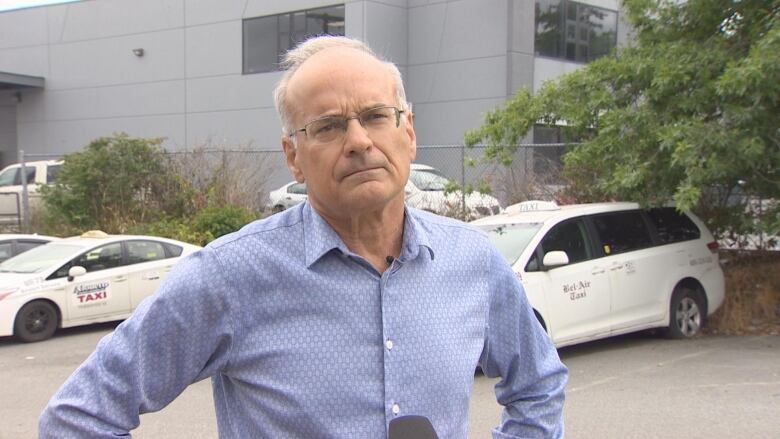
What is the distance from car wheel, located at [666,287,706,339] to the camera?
9.82m

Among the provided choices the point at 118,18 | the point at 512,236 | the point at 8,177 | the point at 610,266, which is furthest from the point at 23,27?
the point at 610,266

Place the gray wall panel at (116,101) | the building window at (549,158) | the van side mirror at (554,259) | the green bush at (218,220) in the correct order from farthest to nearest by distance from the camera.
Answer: the gray wall panel at (116,101)
the green bush at (218,220)
the building window at (549,158)
the van side mirror at (554,259)

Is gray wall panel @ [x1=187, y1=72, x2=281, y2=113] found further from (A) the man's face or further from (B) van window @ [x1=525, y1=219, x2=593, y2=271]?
(A) the man's face

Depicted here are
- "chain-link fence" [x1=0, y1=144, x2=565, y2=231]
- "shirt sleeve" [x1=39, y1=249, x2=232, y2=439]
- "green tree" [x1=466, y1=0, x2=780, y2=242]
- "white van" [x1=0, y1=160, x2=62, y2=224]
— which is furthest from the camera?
"white van" [x1=0, y1=160, x2=62, y2=224]

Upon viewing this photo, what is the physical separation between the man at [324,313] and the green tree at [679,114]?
24.9 feet

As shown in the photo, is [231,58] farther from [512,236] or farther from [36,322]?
[512,236]

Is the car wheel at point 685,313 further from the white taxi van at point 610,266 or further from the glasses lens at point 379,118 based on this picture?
the glasses lens at point 379,118

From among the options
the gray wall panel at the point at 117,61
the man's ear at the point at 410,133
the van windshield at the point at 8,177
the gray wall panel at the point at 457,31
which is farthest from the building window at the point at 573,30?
the man's ear at the point at 410,133

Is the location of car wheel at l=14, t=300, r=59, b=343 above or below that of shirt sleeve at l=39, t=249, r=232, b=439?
below

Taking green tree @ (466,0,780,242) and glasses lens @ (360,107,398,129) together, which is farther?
green tree @ (466,0,780,242)

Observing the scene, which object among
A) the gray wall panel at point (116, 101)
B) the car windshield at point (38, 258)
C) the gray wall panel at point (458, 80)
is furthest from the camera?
the gray wall panel at point (116, 101)

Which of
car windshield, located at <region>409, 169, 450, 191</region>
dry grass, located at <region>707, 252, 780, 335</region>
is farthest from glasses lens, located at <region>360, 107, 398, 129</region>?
car windshield, located at <region>409, 169, 450, 191</region>

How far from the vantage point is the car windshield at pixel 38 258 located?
1118 centimetres

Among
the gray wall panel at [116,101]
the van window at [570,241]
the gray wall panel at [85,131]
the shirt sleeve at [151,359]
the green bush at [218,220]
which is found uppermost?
the gray wall panel at [116,101]
